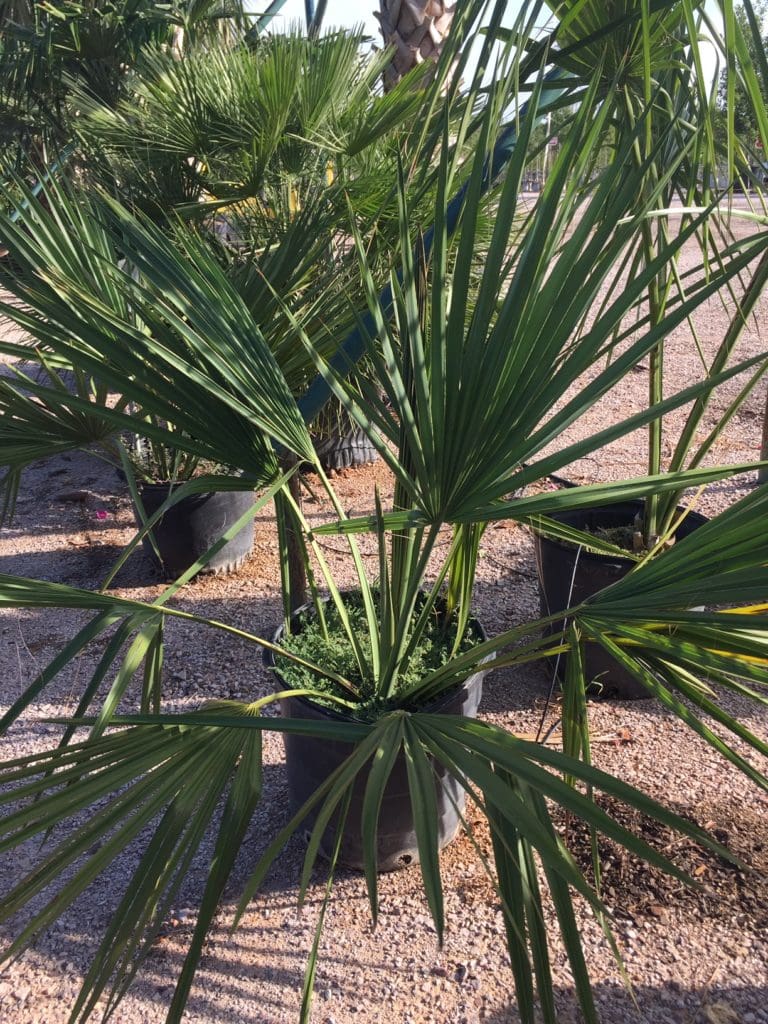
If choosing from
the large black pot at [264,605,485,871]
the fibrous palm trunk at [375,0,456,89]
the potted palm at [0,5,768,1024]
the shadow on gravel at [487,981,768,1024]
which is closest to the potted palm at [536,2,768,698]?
the potted palm at [0,5,768,1024]

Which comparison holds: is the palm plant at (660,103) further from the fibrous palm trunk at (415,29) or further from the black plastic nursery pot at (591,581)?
the fibrous palm trunk at (415,29)

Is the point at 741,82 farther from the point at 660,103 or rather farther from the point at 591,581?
the point at 591,581

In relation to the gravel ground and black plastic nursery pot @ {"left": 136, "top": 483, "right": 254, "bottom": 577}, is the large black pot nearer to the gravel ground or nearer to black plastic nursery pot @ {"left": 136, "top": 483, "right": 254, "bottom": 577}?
the gravel ground

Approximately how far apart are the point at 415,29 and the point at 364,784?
379 cm

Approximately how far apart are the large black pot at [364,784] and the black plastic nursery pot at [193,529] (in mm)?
1359

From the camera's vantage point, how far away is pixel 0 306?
114 centimetres

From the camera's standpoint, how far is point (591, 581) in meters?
2.13

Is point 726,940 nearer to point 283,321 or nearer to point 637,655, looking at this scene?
point 637,655

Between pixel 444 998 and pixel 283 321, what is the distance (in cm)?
125

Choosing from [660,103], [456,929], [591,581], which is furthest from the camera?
[591,581]

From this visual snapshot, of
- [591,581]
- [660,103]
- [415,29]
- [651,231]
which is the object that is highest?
[415,29]

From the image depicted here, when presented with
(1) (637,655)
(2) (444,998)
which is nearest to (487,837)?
(2) (444,998)

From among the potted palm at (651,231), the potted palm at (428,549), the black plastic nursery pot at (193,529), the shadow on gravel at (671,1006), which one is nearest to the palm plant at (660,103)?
the potted palm at (651,231)

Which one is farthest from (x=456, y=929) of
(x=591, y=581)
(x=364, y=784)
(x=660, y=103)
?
(x=660, y=103)
